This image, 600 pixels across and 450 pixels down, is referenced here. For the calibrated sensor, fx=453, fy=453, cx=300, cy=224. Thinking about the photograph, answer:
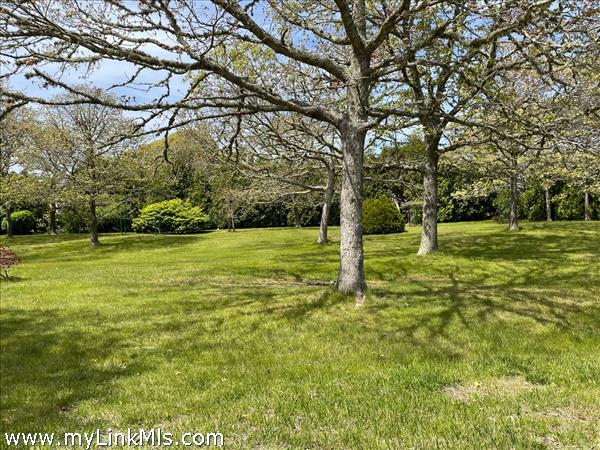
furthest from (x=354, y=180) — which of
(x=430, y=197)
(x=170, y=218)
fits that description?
(x=170, y=218)

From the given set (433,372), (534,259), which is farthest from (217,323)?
(534,259)

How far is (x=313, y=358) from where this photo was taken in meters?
5.91

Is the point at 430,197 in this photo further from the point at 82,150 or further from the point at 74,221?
the point at 74,221

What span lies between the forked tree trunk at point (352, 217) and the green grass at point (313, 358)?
0.43 m

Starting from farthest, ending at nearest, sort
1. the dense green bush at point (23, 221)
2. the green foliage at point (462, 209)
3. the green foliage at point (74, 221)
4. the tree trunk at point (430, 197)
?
1. the green foliage at point (462, 209)
2. the dense green bush at point (23, 221)
3. the green foliage at point (74, 221)
4. the tree trunk at point (430, 197)

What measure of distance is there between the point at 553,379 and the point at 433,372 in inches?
48.7

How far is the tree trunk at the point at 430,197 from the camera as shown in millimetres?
14672

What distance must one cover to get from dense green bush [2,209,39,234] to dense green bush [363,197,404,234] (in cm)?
2707

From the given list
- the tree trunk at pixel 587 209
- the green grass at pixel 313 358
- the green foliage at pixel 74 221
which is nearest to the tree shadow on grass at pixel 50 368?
the green grass at pixel 313 358

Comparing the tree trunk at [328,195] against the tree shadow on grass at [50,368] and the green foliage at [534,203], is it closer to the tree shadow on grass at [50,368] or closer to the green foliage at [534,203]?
the tree shadow on grass at [50,368]

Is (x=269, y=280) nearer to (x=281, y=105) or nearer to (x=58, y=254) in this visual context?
(x=281, y=105)

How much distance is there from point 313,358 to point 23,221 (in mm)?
37415

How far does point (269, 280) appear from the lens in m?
12.1

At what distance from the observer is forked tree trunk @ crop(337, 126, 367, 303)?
28.2 feet
